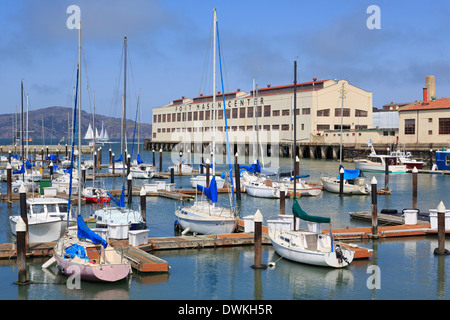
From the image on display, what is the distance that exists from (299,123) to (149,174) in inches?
1998

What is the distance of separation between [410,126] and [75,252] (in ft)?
286

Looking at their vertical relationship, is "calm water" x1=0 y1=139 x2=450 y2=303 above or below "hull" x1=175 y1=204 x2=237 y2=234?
below

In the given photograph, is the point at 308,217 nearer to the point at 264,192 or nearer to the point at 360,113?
the point at 264,192

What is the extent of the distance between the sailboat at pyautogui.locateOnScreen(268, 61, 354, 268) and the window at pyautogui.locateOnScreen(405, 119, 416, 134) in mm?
77412

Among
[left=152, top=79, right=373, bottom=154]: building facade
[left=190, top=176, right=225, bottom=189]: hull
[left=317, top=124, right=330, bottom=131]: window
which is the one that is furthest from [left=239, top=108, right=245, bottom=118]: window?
[left=190, top=176, right=225, bottom=189]: hull

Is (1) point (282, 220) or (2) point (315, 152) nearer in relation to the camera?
(1) point (282, 220)

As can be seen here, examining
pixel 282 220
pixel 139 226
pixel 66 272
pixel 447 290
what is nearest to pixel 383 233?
pixel 282 220

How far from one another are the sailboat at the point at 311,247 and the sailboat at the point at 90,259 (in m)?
7.94

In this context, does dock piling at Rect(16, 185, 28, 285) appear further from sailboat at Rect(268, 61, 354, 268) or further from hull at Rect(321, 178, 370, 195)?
hull at Rect(321, 178, 370, 195)

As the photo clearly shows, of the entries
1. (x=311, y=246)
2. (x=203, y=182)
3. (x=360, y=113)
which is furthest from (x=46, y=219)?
(x=360, y=113)

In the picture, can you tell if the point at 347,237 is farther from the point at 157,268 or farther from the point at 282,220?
the point at 157,268

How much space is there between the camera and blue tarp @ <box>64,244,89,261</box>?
24.6 m
